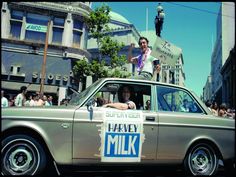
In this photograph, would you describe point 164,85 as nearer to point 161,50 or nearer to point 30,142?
point 30,142

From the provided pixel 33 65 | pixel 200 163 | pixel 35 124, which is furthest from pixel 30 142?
pixel 33 65

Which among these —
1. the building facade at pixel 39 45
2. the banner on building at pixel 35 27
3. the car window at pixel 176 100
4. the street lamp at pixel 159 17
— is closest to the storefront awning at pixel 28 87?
the building facade at pixel 39 45

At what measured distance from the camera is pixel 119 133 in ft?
14.6

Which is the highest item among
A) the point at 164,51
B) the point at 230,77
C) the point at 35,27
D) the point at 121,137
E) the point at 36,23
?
the point at 36,23

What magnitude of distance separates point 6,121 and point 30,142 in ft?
1.47

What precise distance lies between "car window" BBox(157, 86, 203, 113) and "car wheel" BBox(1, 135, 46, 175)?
7.20 feet

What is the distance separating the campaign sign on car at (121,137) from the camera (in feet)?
14.4

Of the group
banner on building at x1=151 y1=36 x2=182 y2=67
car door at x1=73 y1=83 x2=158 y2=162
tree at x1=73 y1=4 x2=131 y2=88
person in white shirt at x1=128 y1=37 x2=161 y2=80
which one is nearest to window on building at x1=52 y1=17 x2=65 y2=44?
tree at x1=73 y1=4 x2=131 y2=88

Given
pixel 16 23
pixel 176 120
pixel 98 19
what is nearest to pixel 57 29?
pixel 16 23

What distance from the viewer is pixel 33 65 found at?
2492 cm

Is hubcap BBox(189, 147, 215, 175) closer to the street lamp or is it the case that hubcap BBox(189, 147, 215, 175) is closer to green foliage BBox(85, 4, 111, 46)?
the street lamp

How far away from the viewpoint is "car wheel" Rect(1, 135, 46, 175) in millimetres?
3929

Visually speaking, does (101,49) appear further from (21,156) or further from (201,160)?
(21,156)

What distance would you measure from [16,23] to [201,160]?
78.2 feet
